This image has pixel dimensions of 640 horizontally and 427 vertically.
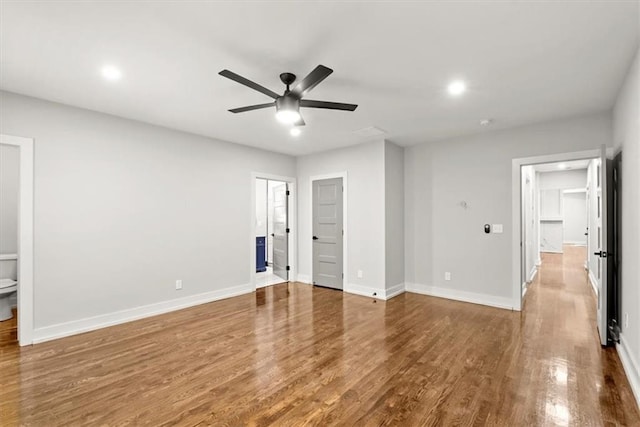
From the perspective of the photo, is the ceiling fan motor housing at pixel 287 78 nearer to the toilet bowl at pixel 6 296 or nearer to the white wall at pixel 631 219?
the white wall at pixel 631 219

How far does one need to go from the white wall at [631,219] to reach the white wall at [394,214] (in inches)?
113

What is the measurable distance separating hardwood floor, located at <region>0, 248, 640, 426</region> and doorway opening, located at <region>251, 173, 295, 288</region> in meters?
2.21

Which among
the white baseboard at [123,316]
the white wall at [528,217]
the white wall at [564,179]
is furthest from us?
the white wall at [564,179]

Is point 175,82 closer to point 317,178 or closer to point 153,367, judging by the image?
point 153,367

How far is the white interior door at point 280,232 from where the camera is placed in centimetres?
659

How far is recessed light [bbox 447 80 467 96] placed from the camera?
3.00 metres

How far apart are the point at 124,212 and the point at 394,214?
13.8ft

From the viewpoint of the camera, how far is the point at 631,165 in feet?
8.50

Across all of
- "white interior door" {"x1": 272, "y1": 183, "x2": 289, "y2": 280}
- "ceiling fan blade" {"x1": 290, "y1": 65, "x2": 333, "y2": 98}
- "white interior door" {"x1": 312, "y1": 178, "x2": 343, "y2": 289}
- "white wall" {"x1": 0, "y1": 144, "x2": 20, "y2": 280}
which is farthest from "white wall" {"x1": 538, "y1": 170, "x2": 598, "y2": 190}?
"white wall" {"x1": 0, "y1": 144, "x2": 20, "y2": 280}

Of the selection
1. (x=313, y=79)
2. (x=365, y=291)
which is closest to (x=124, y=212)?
(x=313, y=79)

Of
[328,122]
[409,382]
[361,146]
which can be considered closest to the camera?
[409,382]

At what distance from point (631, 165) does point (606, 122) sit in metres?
1.65

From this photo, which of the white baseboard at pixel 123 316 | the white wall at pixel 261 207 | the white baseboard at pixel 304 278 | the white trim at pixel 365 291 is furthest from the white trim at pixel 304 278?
the white wall at pixel 261 207

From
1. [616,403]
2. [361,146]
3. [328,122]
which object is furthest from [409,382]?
[361,146]
